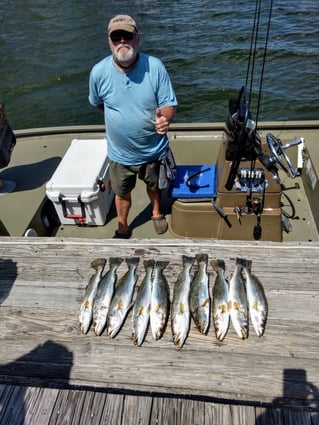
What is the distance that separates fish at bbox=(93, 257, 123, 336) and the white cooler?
1.31m

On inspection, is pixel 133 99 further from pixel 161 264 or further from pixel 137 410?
pixel 137 410

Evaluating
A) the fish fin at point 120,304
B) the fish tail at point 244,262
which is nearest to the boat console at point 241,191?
the fish tail at point 244,262

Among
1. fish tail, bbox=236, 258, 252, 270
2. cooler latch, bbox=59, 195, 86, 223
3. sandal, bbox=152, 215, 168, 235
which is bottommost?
sandal, bbox=152, 215, 168, 235

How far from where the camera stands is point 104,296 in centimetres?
270

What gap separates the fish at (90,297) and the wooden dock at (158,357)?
0.20ft

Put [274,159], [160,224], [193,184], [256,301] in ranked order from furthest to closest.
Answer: [160,224] < [193,184] < [274,159] < [256,301]

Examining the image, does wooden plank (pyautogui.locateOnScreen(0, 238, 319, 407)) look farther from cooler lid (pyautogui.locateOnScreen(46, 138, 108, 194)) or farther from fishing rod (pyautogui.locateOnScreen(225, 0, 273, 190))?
cooler lid (pyautogui.locateOnScreen(46, 138, 108, 194))

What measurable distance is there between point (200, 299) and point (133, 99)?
1797 millimetres

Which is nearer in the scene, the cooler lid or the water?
the cooler lid

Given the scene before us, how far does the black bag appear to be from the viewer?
11.8 feet

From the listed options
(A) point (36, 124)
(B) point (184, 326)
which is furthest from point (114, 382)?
(A) point (36, 124)

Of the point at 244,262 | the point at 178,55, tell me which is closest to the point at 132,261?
the point at 244,262

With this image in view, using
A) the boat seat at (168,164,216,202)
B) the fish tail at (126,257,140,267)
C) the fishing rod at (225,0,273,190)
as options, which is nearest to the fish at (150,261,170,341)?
the fish tail at (126,257,140,267)

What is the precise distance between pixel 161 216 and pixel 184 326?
75.1 inches
